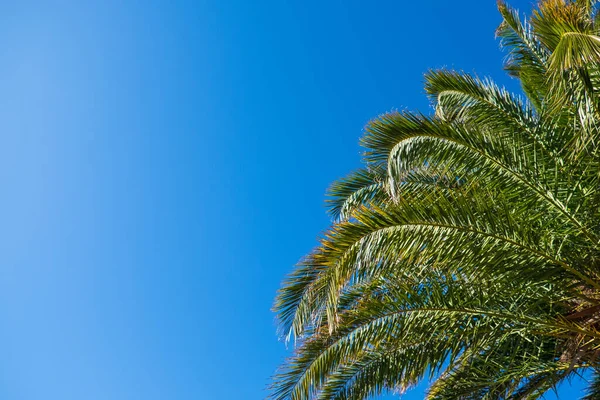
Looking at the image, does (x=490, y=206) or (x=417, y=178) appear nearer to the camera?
(x=490, y=206)

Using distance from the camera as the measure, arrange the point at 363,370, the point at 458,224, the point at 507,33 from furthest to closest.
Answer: the point at 507,33 → the point at 363,370 → the point at 458,224

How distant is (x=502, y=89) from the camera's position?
7.75 metres

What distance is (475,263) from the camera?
6.05m

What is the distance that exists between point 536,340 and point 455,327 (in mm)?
1128

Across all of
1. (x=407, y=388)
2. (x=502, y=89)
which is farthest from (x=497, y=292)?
(x=502, y=89)

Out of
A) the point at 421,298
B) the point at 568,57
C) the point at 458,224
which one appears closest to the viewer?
the point at 568,57

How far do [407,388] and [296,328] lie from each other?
2106 mm

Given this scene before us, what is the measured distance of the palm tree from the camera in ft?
19.2

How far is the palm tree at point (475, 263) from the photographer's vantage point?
5.84 metres

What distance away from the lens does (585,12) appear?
6605 mm

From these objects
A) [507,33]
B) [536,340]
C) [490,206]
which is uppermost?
[507,33]

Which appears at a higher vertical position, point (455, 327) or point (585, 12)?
point (585, 12)

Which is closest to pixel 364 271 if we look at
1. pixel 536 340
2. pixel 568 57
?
pixel 536 340

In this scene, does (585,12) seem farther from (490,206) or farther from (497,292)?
(497,292)
